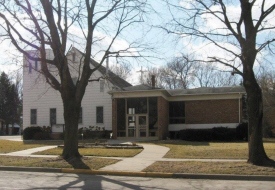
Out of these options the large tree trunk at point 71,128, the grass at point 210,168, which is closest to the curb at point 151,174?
the grass at point 210,168

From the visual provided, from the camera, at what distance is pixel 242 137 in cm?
2814

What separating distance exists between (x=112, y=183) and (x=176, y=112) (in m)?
22.9

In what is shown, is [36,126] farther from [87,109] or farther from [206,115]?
[206,115]

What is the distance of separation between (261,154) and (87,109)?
2300 centimetres

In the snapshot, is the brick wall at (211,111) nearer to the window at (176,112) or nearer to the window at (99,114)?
the window at (176,112)

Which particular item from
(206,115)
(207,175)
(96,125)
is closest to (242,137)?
(206,115)

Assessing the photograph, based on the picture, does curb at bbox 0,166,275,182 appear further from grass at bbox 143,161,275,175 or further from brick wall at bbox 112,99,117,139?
brick wall at bbox 112,99,117,139

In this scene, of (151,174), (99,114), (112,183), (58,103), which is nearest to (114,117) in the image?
(99,114)

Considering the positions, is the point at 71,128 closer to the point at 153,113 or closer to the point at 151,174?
the point at 151,174

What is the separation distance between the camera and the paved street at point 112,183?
9.25 metres

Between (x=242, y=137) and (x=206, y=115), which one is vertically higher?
(x=206, y=115)

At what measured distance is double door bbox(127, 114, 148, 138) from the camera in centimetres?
2977

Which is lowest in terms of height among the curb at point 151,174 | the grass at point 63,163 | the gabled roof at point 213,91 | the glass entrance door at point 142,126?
the curb at point 151,174

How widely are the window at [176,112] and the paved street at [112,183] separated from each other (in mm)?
21293
